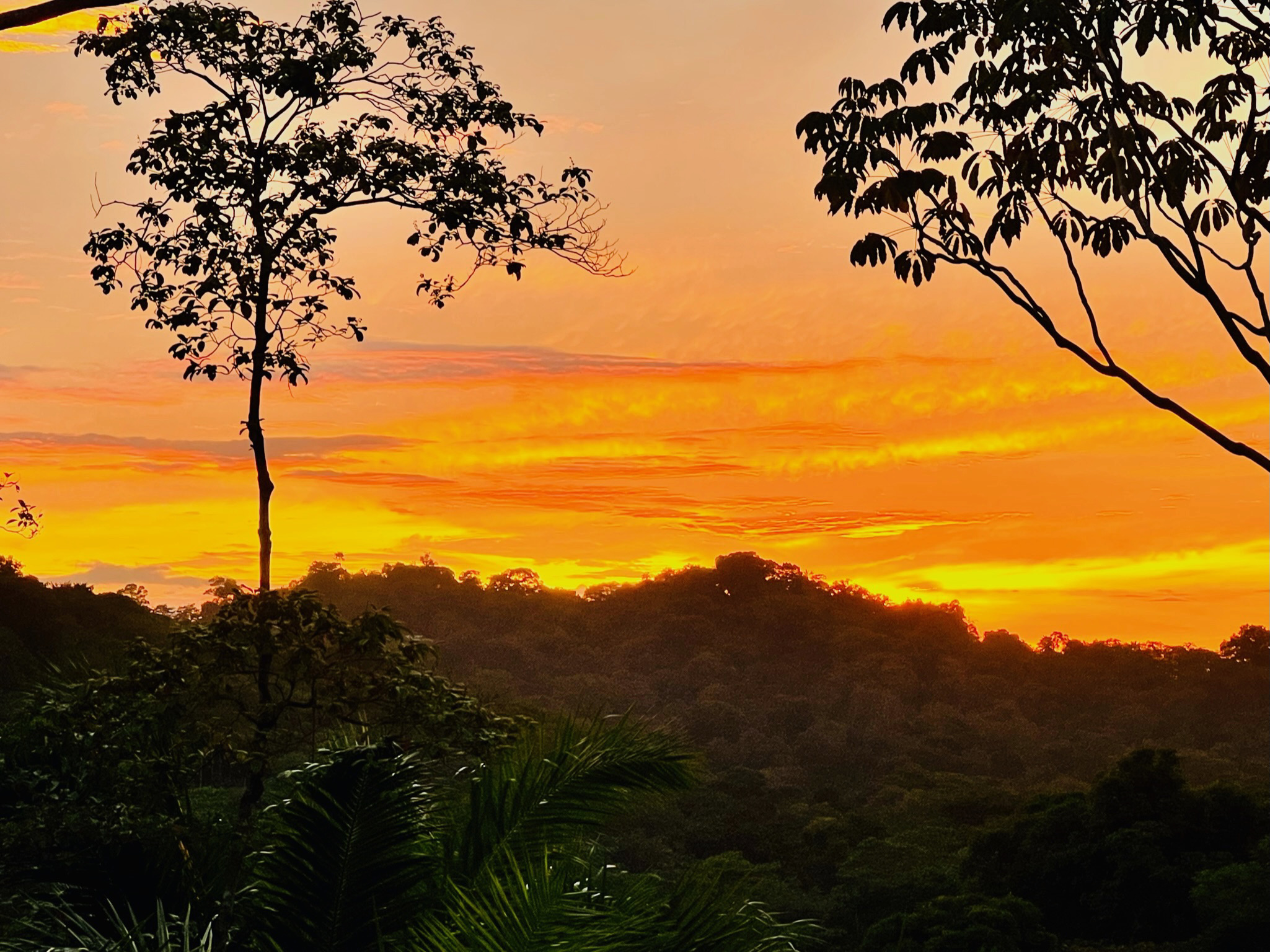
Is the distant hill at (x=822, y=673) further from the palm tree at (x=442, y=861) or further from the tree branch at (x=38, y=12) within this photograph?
A: the palm tree at (x=442, y=861)

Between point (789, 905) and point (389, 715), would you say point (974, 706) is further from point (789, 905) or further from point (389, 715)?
point (389, 715)

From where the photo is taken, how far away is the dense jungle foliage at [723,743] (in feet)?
21.4

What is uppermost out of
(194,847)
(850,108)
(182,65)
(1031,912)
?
(182,65)

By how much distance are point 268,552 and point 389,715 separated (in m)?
2.05

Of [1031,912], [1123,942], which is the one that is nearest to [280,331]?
[1031,912]

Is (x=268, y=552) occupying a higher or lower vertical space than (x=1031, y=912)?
higher

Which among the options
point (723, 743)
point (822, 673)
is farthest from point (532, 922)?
point (822, 673)

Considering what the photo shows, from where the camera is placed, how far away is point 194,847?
6.70m

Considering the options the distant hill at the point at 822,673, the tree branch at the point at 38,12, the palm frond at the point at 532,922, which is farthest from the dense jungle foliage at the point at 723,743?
the tree branch at the point at 38,12

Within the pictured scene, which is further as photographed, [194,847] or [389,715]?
[389,715]

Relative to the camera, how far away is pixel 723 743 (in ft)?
174

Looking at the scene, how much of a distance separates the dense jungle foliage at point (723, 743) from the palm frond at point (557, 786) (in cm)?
4

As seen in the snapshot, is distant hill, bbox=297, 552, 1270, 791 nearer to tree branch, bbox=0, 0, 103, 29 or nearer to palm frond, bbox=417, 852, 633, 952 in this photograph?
tree branch, bbox=0, 0, 103, 29

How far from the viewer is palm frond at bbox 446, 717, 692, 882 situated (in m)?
5.60
